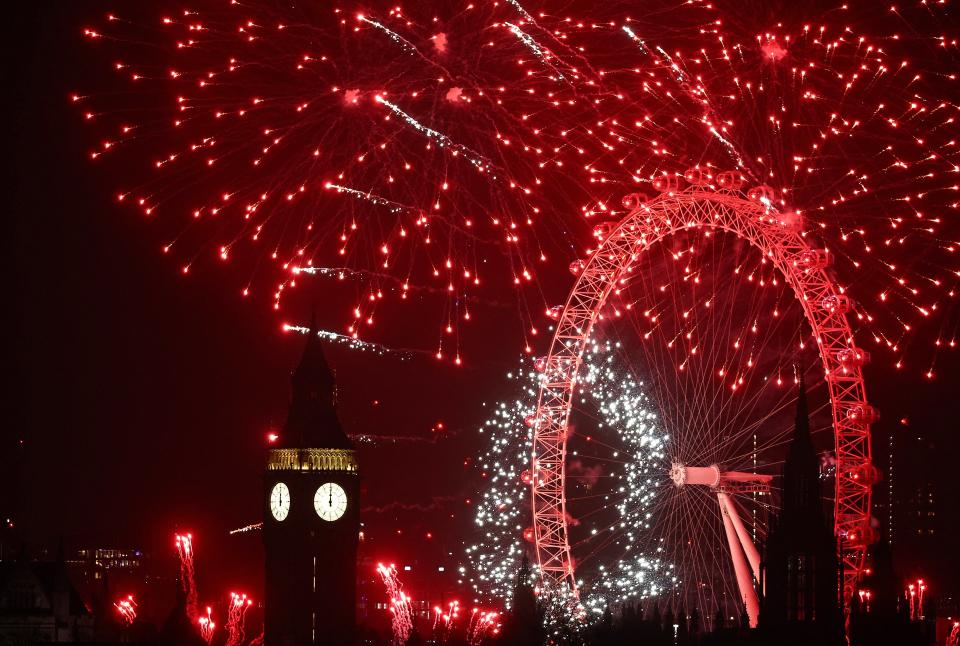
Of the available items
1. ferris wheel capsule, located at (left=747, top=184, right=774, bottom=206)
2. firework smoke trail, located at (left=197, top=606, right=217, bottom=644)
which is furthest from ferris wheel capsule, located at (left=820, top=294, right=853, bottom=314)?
firework smoke trail, located at (left=197, top=606, right=217, bottom=644)

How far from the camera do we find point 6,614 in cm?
11219

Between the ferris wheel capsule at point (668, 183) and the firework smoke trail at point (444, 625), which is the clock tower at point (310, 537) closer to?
the firework smoke trail at point (444, 625)

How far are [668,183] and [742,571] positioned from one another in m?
19.1

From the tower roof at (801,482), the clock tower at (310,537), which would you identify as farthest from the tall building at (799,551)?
the clock tower at (310,537)

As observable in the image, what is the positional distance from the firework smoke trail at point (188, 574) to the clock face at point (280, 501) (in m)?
6.58

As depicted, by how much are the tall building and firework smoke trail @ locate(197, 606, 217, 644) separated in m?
29.1

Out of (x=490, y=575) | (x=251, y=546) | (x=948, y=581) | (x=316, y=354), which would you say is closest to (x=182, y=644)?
(x=316, y=354)

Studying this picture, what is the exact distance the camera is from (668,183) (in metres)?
85.2

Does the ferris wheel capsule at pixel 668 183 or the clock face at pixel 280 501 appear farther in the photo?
the clock face at pixel 280 501

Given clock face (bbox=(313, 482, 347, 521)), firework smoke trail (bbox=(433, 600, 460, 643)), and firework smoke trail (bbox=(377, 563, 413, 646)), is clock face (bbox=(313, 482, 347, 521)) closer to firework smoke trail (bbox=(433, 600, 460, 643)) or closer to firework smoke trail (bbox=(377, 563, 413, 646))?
firework smoke trail (bbox=(377, 563, 413, 646))

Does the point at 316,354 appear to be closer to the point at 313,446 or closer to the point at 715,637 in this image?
the point at 313,446

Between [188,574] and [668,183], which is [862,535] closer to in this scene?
[668,183]

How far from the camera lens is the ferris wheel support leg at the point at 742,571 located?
8725 centimetres

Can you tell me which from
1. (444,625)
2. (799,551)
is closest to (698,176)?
(799,551)
